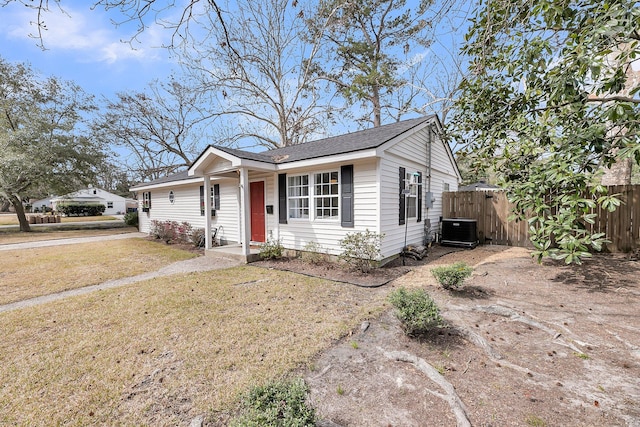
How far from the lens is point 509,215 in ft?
23.0

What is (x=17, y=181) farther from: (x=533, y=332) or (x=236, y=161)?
(x=533, y=332)

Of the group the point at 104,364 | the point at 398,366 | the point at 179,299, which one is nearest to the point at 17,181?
the point at 179,299

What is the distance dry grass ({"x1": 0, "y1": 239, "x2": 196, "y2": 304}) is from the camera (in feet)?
18.0

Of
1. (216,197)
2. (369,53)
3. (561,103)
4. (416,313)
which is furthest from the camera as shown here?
(369,53)

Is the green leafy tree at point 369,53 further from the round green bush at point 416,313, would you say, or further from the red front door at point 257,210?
the round green bush at point 416,313

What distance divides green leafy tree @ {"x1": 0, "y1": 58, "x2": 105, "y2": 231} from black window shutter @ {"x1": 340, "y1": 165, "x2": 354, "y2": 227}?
58.2ft

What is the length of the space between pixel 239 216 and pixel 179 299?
5120mm

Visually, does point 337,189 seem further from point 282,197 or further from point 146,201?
point 146,201

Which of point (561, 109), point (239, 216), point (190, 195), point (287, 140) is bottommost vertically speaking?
point (239, 216)

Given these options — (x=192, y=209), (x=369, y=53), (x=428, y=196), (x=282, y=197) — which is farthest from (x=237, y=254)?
(x=369, y=53)

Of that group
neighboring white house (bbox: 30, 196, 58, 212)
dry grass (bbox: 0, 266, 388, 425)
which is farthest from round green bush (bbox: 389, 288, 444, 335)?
neighboring white house (bbox: 30, 196, 58, 212)

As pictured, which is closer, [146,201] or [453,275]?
[453,275]

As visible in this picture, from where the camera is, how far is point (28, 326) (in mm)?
3680

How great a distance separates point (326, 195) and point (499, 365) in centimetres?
519
